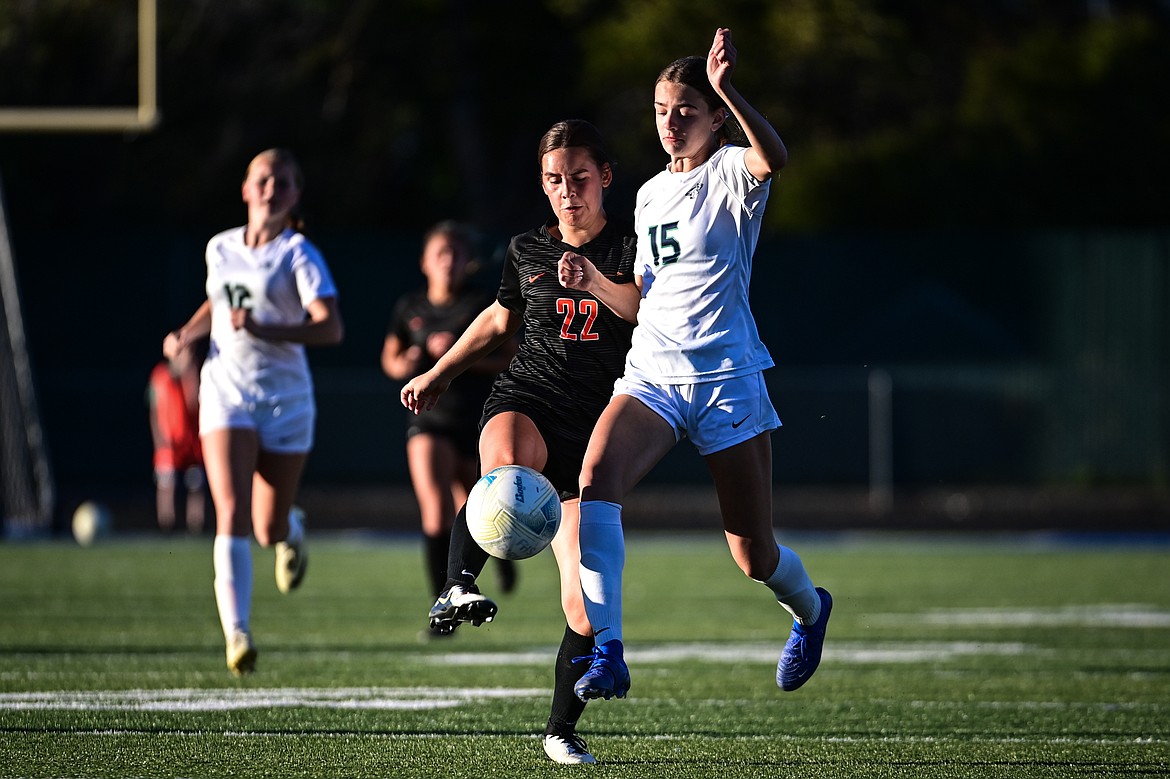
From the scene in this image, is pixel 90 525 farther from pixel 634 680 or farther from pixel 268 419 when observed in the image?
pixel 634 680

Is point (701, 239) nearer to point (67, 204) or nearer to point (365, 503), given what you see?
point (365, 503)

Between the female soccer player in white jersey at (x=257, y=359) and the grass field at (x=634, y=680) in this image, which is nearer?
the grass field at (x=634, y=680)

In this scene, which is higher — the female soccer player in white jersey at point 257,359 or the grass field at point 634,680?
the female soccer player in white jersey at point 257,359

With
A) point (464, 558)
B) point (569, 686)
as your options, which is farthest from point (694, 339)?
point (569, 686)

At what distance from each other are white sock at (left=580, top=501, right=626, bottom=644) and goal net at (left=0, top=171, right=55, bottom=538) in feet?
52.5

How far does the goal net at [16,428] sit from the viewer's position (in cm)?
2117

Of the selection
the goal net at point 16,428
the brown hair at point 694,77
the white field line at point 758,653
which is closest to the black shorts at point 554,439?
the brown hair at point 694,77

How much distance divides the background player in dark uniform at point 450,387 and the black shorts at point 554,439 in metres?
3.96

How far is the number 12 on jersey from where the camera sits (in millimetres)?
6219

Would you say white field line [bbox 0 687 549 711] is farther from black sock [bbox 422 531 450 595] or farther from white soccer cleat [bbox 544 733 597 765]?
black sock [bbox 422 531 450 595]

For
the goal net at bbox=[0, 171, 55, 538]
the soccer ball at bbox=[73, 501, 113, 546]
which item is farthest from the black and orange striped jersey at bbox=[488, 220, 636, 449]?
the goal net at bbox=[0, 171, 55, 538]

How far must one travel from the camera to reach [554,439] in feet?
21.0

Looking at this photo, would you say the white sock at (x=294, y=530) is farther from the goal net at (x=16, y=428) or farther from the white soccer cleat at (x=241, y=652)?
the goal net at (x=16, y=428)

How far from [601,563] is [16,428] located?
17.7m
